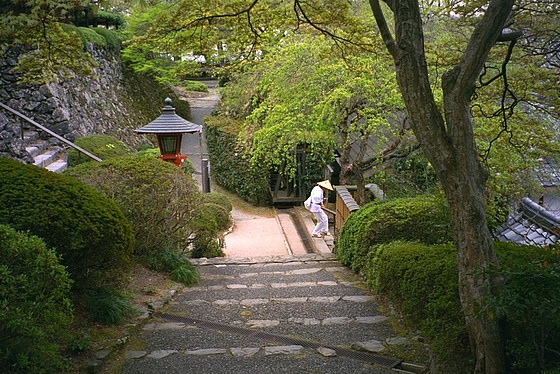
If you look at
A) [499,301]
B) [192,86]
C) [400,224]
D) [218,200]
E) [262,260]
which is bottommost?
[262,260]

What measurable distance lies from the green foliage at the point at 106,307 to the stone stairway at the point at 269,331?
260 millimetres

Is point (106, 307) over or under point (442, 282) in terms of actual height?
under

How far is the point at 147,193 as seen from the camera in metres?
7.59

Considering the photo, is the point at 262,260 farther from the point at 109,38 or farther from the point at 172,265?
the point at 109,38

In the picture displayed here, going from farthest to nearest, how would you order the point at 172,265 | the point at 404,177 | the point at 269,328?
the point at 404,177 < the point at 172,265 < the point at 269,328

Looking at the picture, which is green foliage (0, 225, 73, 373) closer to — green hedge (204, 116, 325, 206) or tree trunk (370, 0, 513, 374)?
tree trunk (370, 0, 513, 374)

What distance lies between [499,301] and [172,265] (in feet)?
18.7

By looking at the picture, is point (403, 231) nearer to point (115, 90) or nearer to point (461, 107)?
point (461, 107)

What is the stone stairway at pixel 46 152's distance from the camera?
12484mm

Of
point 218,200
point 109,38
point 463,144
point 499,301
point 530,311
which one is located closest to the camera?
point 499,301

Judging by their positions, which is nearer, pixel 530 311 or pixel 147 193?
pixel 530 311

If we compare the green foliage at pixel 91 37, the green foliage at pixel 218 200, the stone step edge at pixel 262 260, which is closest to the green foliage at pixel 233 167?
the green foliage at pixel 218 200

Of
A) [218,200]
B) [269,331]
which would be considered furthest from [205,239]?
[218,200]

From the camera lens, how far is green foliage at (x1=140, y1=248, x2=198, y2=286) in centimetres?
770
